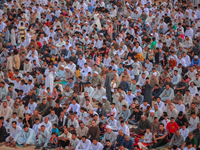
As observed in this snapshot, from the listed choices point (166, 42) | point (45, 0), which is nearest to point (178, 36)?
point (166, 42)

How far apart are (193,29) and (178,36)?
2056mm

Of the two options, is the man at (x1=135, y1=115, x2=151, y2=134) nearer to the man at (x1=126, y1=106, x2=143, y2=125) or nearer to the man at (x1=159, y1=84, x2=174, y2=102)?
the man at (x1=126, y1=106, x2=143, y2=125)

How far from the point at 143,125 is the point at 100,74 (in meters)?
4.44

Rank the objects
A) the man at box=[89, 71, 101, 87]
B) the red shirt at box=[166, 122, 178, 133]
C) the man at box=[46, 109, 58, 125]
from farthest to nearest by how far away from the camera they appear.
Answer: the man at box=[89, 71, 101, 87] < the man at box=[46, 109, 58, 125] < the red shirt at box=[166, 122, 178, 133]

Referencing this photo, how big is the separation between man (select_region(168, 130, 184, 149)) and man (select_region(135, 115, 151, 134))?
→ 1006 millimetres

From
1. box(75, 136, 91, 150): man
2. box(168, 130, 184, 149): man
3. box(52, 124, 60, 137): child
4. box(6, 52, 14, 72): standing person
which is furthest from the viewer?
box(6, 52, 14, 72): standing person

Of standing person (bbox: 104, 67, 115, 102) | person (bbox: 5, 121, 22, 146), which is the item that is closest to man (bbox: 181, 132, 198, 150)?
standing person (bbox: 104, 67, 115, 102)

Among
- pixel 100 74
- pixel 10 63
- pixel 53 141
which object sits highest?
pixel 10 63

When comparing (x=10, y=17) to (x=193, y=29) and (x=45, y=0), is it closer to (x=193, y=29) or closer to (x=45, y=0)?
(x=45, y=0)

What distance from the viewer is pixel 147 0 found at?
2359cm

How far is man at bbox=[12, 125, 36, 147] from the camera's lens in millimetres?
10609

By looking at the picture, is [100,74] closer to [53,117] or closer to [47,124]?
[53,117]

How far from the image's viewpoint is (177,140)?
10125mm

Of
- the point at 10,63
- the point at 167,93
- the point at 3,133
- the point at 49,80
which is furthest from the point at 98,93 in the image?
the point at 10,63
